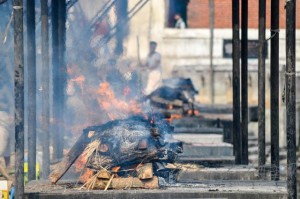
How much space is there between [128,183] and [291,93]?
2363 mm

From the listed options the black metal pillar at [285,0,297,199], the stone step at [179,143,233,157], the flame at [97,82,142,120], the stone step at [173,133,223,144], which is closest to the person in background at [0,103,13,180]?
the flame at [97,82,142,120]

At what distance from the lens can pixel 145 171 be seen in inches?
446

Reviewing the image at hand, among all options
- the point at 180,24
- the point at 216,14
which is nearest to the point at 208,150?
the point at 180,24

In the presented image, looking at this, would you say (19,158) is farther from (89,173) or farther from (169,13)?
(169,13)

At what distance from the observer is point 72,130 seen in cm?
1683

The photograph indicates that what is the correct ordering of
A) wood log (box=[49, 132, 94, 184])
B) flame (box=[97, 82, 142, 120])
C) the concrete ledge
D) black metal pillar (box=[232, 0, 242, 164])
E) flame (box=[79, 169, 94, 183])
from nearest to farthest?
the concrete ledge → flame (box=[79, 169, 94, 183]) → wood log (box=[49, 132, 94, 184]) → black metal pillar (box=[232, 0, 242, 164]) → flame (box=[97, 82, 142, 120])

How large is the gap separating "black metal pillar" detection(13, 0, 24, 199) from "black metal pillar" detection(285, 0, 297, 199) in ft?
10.6

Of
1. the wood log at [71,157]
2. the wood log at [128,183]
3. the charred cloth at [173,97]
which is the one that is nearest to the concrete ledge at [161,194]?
the wood log at [128,183]

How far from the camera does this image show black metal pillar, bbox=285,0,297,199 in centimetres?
1079

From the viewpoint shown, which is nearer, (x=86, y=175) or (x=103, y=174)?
(x=103, y=174)

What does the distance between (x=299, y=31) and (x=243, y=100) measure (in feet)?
58.2

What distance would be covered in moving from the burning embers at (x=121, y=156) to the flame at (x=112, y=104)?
385cm

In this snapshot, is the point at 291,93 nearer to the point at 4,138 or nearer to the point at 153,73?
the point at 4,138

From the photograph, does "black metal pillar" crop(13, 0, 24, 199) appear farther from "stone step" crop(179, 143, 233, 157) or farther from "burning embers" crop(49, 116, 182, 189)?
"stone step" crop(179, 143, 233, 157)
